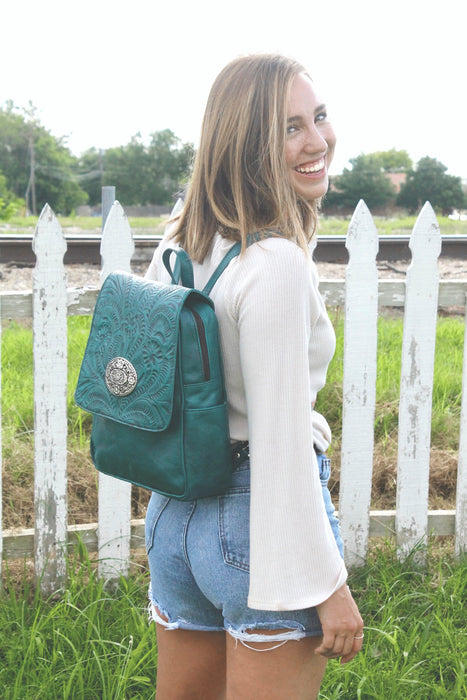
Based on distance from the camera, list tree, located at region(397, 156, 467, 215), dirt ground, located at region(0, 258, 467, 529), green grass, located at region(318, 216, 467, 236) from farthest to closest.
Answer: tree, located at region(397, 156, 467, 215), green grass, located at region(318, 216, 467, 236), dirt ground, located at region(0, 258, 467, 529)

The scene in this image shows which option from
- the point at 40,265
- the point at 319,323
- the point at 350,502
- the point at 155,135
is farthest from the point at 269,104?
the point at 155,135

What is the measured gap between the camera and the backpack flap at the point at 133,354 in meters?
1.22

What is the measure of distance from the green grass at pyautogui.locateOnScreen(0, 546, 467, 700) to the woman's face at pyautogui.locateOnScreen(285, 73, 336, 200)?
1.47m

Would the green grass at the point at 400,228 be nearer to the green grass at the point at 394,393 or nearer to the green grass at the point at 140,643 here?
the green grass at the point at 394,393

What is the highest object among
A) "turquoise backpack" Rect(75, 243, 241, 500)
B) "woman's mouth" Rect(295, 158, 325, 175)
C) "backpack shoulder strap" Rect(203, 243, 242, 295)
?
"woman's mouth" Rect(295, 158, 325, 175)

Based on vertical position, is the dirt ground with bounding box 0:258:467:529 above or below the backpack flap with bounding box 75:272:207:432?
below

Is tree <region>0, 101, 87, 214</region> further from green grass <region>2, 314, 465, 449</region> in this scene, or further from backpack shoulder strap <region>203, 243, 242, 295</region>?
backpack shoulder strap <region>203, 243, 242, 295</region>

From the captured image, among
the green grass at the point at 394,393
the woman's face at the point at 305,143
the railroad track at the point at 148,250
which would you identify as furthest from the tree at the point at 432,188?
the woman's face at the point at 305,143

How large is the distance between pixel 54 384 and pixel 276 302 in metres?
1.81

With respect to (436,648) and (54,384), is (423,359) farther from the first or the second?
(54,384)

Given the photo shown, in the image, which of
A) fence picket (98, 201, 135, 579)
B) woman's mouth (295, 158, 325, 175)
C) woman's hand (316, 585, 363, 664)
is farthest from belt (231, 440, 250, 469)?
fence picket (98, 201, 135, 579)

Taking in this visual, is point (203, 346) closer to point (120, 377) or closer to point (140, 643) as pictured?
point (120, 377)

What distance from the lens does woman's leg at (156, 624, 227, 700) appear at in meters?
1.46

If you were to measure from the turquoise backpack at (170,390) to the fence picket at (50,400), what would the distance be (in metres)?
1.48
